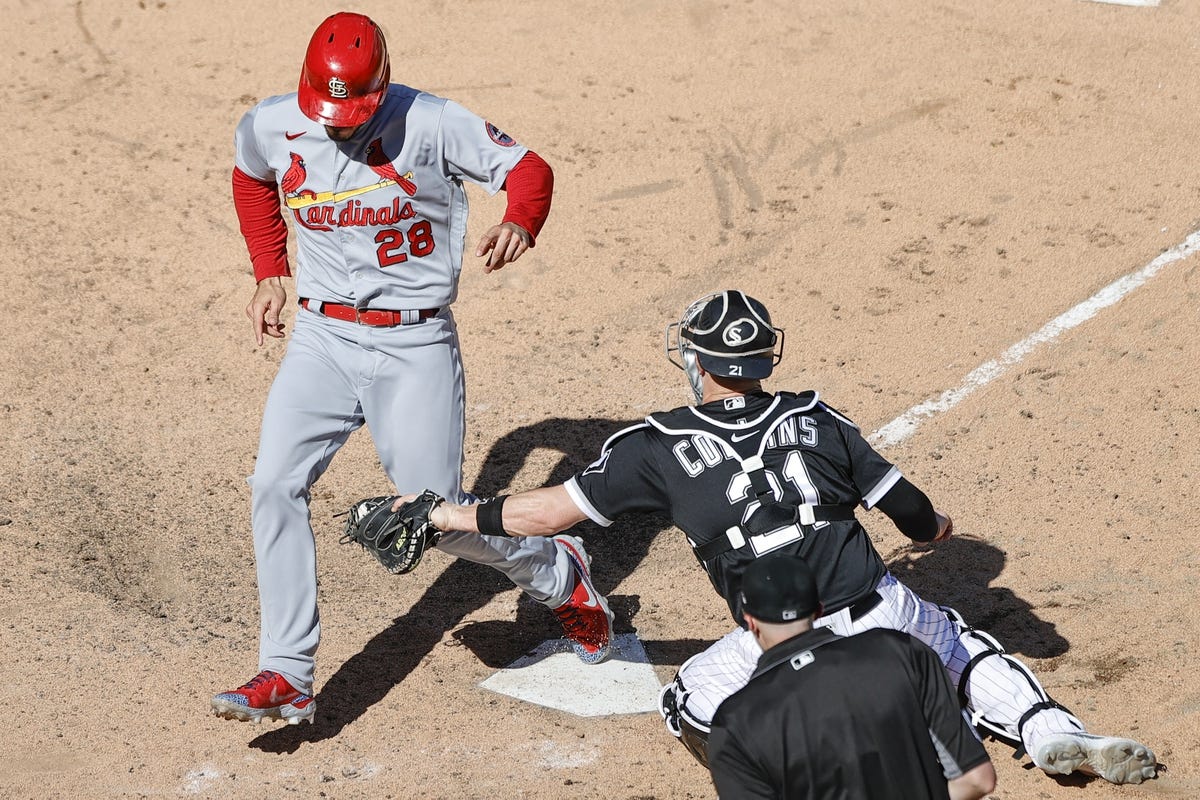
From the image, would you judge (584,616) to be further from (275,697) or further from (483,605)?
(275,697)

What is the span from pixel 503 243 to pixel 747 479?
1.53 metres

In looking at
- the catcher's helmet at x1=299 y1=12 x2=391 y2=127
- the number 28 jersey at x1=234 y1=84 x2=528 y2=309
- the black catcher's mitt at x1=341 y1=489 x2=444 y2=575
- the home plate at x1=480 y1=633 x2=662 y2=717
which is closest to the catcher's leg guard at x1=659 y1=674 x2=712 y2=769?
the home plate at x1=480 y1=633 x2=662 y2=717

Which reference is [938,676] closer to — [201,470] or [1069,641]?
[1069,641]

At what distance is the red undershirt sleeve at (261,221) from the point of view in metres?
5.48

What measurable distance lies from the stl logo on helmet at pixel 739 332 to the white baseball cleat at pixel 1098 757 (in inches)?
64.2

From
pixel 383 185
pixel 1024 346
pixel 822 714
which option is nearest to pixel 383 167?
pixel 383 185

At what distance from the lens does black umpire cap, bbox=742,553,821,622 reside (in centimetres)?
318

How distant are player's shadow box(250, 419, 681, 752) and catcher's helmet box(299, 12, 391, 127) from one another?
91.0 inches

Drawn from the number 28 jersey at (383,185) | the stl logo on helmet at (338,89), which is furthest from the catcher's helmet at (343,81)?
the number 28 jersey at (383,185)

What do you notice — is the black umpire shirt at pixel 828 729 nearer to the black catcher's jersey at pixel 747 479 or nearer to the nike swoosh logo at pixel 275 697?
the black catcher's jersey at pixel 747 479

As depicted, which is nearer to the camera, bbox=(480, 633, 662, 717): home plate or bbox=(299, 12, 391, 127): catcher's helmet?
bbox=(299, 12, 391, 127): catcher's helmet

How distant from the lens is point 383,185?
512 cm

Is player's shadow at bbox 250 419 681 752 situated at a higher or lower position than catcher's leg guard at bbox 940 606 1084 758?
lower

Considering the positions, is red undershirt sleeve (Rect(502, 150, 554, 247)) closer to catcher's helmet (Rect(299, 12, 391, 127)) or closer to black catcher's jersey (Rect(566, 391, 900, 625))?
catcher's helmet (Rect(299, 12, 391, 127))
